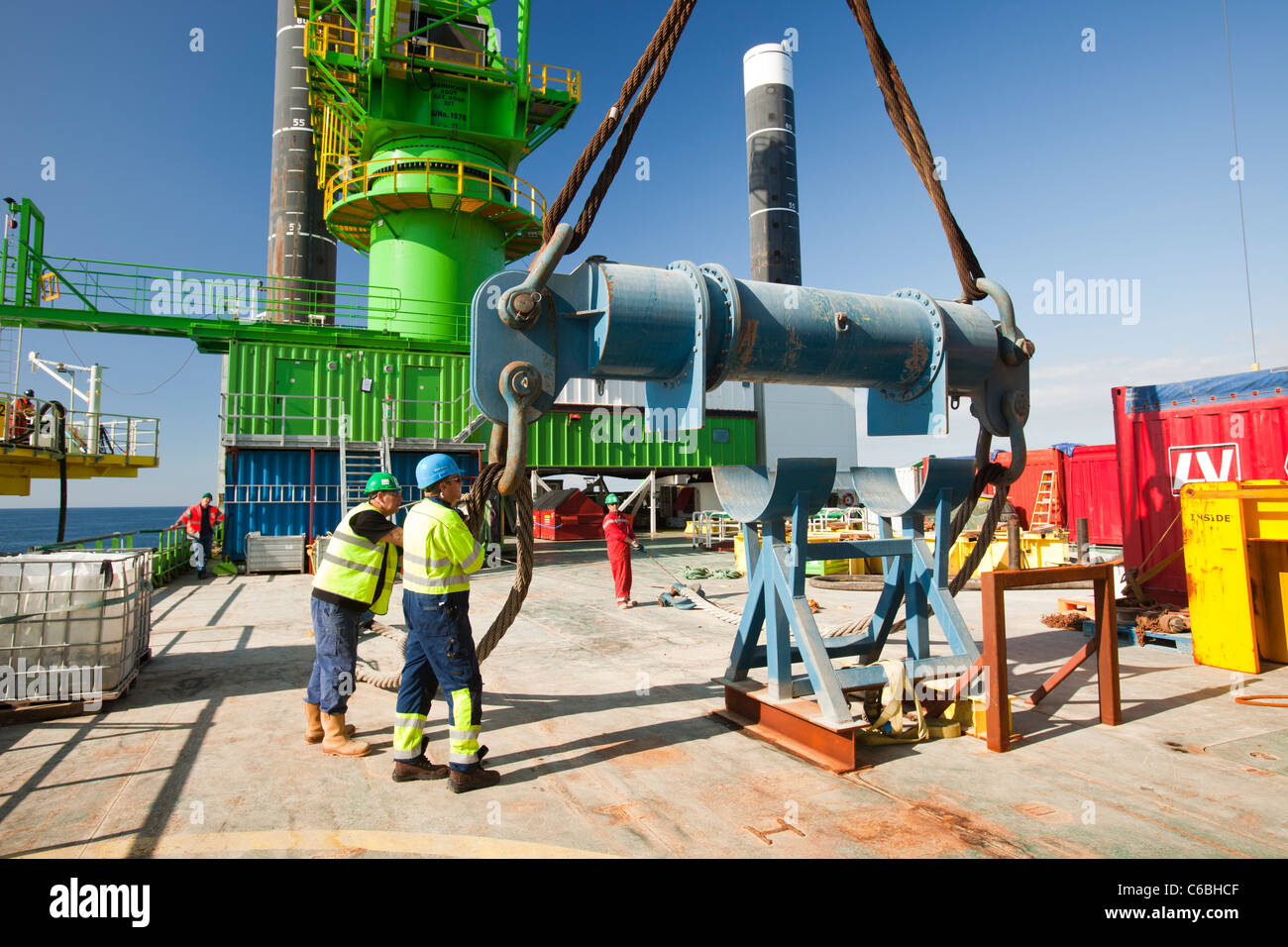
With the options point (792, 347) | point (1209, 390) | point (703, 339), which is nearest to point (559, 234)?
point (703, 339)

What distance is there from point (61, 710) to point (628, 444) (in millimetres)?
19211

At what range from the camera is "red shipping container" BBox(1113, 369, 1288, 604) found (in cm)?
768

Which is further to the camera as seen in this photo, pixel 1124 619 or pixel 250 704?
pixel 1124 619

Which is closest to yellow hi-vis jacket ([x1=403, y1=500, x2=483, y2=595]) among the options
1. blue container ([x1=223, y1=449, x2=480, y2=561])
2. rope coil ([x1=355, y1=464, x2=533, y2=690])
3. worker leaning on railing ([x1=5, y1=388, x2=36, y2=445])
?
rope coil ([x1=355, y1=464, x2=533, y2=690])

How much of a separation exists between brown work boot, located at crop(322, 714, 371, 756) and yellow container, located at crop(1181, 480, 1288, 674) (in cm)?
720

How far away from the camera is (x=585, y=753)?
4332 mm

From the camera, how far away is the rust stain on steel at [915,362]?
460cm

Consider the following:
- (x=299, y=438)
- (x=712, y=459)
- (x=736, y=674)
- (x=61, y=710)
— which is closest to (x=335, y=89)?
(x=299, y=438)

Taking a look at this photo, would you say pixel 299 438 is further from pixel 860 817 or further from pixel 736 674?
pixel 860 817

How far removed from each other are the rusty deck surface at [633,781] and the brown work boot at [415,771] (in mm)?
58

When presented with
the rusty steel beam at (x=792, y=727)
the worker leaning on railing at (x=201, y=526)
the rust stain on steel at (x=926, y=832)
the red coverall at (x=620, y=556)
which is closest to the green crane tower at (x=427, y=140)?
the worker leaning on railing at (x=201, y=526)

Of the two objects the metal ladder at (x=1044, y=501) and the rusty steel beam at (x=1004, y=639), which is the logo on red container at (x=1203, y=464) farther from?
the metal ladder at (x=1044, y=501)

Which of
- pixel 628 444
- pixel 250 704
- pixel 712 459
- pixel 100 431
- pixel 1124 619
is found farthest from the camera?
pixel 712 459

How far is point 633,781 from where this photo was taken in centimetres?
387
